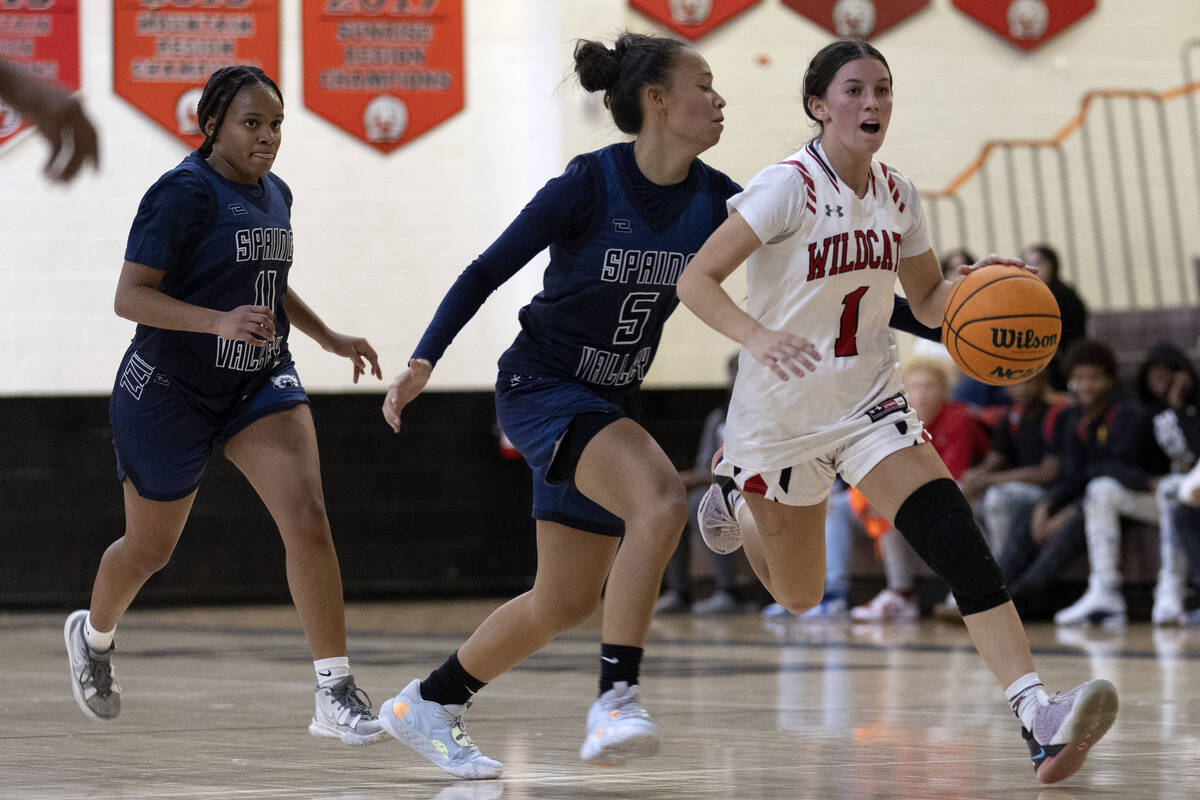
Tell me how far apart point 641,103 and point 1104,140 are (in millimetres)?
8951

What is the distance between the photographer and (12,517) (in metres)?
10.7

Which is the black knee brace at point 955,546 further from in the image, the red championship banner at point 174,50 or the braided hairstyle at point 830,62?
the red championship banner at point 174,50

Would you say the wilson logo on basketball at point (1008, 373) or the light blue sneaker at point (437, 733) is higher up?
the wilson logo on basketball at point (1008, 373)

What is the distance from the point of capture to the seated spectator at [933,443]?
9.16 metres

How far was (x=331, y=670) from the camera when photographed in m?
4.16

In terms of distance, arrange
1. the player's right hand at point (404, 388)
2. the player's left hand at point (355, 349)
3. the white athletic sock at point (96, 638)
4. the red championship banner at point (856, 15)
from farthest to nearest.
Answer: the red championship banner at point (856, 15) < the white athletic sock at point (96, 638) < the player's left hand at point (355, 349) < the player's right hand at point (404, 388)

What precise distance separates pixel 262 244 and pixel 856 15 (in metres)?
8.45

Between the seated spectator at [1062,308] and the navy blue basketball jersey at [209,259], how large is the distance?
20.9ft

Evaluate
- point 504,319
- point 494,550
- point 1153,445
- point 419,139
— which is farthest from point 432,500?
point 1153,445

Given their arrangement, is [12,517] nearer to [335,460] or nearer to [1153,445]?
[335,460]

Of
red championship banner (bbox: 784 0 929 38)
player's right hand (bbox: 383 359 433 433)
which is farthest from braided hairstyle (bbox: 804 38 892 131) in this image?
red championship banner (bbox: 784 0 929 38)

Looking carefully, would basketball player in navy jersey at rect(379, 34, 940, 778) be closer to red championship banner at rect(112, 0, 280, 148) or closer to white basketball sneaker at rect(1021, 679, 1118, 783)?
white basketball sneaker at rect(1021, 679, 1118, 783)

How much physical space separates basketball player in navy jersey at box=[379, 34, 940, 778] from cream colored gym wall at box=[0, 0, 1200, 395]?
651 cm

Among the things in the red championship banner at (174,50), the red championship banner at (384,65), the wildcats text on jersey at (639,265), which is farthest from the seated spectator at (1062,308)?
the wildcats text on jersey at (639,265)
